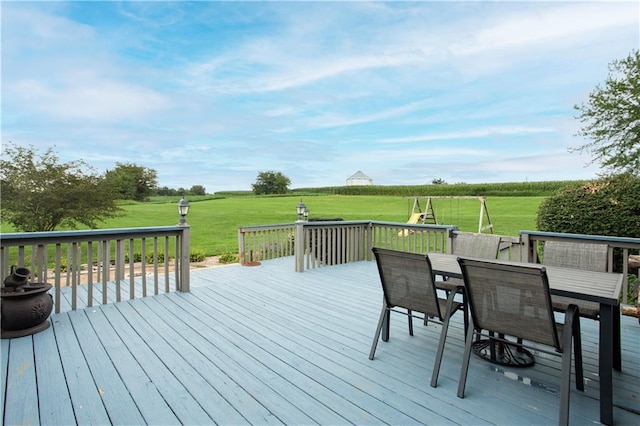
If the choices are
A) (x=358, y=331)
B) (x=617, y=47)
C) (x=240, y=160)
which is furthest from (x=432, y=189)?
(x=358, y=331)

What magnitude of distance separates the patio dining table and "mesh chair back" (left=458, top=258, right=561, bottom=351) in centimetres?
26

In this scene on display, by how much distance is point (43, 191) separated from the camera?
935cm

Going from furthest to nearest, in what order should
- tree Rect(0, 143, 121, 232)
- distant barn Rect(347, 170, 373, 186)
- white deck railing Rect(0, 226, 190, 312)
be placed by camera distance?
distant barn Rect(347, 170, 373, 186) → tree Rect(0, 143, 121, 232) → white deck railing Rect(0, 226, 190, 312)

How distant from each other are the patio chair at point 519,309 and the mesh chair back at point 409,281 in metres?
0.30

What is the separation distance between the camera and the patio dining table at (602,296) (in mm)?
1840

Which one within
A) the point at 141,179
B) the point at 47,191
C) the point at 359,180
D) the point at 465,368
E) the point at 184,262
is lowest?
the point at 465,368

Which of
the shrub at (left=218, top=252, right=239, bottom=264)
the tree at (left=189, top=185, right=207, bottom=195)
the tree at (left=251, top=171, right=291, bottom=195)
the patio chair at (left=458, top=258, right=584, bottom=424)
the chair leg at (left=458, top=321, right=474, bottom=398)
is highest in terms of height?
the tree at (left=251, top=171, right=291, bottom=195)

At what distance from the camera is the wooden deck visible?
6.32ft

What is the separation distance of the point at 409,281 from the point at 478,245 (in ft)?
5.21

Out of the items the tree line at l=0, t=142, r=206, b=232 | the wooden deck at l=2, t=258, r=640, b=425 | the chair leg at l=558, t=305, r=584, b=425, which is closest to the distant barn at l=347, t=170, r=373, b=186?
the tree line at l=0, t=142, r=206, b=232

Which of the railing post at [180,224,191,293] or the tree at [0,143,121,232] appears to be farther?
the tree at [0,143,121,232]

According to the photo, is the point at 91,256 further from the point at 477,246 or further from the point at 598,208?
the point at 598,208

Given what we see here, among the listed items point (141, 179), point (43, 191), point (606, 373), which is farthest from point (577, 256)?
point (141, 179)

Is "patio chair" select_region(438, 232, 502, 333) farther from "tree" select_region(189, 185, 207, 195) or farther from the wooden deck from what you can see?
"tree" select_region(189, 185, 207, 195)
